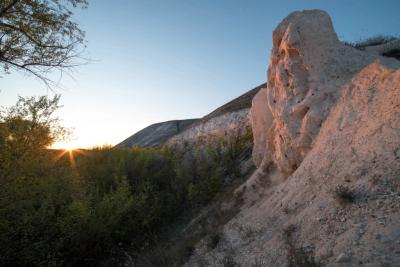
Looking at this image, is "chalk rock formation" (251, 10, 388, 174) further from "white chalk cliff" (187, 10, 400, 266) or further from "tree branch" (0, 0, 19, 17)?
"tree branch" (0, 0, 19, 17)

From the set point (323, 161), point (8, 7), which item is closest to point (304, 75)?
point (323, 161)

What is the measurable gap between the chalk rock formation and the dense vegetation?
479cm

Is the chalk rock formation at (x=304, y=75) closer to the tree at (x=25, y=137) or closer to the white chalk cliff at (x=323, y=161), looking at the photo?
the white chalk cliff at (x=323, y=161)

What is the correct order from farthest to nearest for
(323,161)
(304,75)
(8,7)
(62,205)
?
(62,205), (304,75), (8,7), (323,161)

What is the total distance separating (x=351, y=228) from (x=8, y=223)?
6452 millimetres

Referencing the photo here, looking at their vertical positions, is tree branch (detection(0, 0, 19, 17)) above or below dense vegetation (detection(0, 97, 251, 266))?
above

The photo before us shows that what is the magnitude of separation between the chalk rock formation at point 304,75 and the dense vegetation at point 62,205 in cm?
479

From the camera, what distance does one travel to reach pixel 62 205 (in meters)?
8.00

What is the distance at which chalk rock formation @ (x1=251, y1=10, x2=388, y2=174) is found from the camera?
6617mm

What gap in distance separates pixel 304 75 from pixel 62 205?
23.6 feet

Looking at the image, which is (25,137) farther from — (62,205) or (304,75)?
(304,75)

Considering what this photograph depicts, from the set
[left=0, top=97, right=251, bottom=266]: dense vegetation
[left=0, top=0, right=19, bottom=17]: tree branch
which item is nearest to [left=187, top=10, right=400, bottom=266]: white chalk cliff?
[left=0, top=97, right=251, bottom=266]: dense vegetation

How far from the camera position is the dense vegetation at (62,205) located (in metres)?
6.54

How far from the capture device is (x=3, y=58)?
6.41 meters
